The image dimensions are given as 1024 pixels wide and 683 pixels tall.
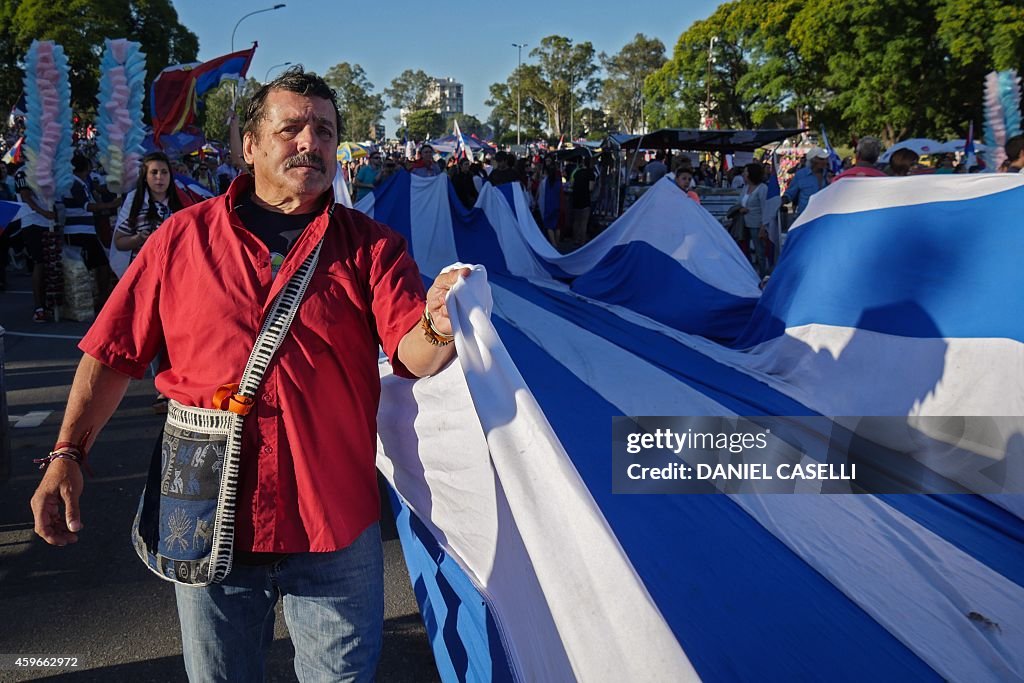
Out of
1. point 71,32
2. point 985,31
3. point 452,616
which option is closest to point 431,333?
point 452,616

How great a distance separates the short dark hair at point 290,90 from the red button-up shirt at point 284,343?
0.18 metres

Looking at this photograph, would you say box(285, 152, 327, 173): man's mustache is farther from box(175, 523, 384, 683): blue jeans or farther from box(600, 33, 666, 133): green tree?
box(600, 33, 666, 133): green tree

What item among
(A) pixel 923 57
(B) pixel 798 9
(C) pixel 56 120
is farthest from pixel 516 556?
(B) pixel 798 9

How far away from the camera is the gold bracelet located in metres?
2.07

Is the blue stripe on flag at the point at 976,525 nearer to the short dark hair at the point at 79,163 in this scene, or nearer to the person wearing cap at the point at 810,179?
the person wearing cap at the point at 810,179

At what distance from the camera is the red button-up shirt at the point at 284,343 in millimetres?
1939

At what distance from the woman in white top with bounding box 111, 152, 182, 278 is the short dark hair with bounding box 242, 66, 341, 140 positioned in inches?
170

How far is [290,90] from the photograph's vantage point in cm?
210

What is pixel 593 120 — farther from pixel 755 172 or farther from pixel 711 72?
pixel 755 172

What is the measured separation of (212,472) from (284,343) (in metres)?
0.33

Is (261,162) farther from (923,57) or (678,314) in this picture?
(923,57)

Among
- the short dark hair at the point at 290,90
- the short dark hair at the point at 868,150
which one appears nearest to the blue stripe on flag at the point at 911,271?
the short dark hair at the point at 868,150

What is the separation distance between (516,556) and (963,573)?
Answer: 2105 mm

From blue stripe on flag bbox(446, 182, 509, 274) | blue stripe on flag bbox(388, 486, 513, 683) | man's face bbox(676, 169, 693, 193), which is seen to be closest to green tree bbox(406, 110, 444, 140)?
blue stripe on flag bbox(446, 182, 509, 274)
